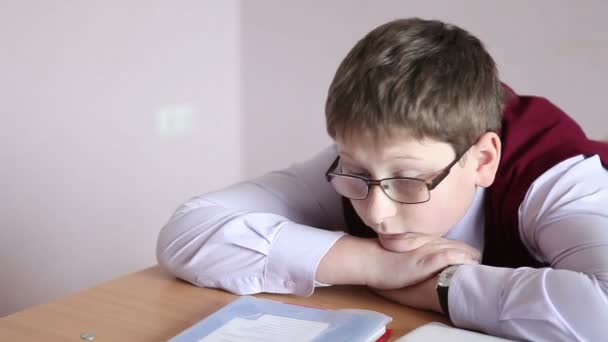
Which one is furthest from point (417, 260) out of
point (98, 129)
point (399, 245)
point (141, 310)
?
point (98, 129)

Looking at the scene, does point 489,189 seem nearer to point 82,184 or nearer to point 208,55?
point 82,184

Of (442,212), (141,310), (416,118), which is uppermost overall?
(416,118)

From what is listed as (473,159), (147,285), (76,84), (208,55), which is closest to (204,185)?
(208,55)

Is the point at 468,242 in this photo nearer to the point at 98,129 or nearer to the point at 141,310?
the point at 141,310

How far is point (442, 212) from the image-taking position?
3.09ft

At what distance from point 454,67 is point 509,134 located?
16 centimetres

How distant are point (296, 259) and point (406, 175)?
0.20 m

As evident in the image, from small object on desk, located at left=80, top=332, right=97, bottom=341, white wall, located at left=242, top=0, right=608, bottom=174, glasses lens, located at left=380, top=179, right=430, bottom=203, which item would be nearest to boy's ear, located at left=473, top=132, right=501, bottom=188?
glasses lens, located at left=380, top=179, right=430, bottom=203

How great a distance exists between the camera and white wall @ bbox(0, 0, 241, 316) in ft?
5.69

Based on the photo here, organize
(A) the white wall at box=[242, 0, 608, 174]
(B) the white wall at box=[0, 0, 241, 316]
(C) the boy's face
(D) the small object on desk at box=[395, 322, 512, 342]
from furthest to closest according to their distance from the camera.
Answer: (A) the white wall at box=[242, 0, 608, 174] → (B) the white wall at box=[0, 0, 241, 316] → (C) the boy's face → (D) the small object on desk at box=[395, 322, 512, 342]

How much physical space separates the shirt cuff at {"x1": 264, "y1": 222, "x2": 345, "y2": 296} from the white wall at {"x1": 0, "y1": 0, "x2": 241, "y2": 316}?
984 mm

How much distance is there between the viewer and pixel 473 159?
3.13ft

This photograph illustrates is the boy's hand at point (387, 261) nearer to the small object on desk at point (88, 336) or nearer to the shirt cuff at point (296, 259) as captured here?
the shirt cuff at point (296, 259)

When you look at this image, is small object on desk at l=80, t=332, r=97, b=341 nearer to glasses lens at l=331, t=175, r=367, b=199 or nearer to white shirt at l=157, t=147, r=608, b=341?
white shirt at l=157, t=147, r=608, b=341
